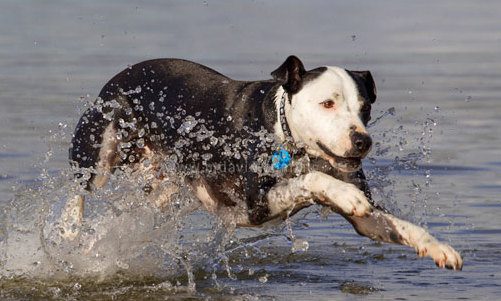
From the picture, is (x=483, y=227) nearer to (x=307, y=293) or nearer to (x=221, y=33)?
(x=307, y=293)

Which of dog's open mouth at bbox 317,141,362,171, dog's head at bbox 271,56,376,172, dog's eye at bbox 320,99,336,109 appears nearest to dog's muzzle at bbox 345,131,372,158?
dog's head at bbox 271,56,376,172

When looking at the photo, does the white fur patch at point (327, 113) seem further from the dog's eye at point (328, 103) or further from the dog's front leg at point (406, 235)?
the dog's front leg at point (406, 235)

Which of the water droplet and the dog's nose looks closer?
the dog's nose

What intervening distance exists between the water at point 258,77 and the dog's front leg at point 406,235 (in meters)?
0.40

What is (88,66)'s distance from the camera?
52.6ft

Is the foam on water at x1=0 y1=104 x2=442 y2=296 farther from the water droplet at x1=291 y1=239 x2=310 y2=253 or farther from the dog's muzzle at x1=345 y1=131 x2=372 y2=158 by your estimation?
the dog's muzzle at x1=345 y1=131 x2=372 y2=158

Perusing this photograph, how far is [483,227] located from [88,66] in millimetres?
6990

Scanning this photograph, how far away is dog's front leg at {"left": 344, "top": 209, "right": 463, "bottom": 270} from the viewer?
7.66 m

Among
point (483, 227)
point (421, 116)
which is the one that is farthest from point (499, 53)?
point (483, 227)

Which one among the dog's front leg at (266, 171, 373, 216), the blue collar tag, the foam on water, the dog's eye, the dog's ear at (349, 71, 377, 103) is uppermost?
the dog's ear at (349, 71, 377, 103)

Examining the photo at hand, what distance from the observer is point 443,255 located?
302 inches

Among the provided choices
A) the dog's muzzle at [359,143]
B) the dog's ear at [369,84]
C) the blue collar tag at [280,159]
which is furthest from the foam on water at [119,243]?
the dog's muzzle at [359,143]

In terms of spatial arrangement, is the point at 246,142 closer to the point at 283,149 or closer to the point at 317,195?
the point at 283,149

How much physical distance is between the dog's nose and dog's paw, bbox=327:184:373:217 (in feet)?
0.70
